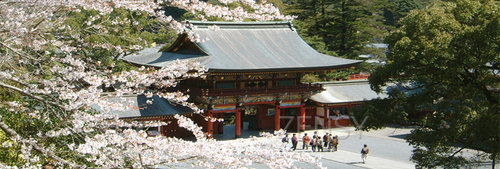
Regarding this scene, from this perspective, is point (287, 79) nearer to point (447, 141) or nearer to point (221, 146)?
point (447, 141)

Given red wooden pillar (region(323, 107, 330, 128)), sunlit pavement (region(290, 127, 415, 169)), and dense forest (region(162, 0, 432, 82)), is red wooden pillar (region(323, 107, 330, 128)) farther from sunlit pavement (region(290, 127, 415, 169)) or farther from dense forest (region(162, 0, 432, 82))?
dense forest (region(162, 0, 432, 82))

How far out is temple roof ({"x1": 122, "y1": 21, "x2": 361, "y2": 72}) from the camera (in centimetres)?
2167

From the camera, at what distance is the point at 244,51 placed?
76.0 ft

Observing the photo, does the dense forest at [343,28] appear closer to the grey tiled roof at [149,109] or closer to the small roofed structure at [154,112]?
the small roofed structure at [154,112]

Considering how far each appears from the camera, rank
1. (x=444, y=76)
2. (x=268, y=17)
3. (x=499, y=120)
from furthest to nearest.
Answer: (x=444, y=76)
(x=499, y=120)
(x=268, y=17)

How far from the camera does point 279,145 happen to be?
682 cm

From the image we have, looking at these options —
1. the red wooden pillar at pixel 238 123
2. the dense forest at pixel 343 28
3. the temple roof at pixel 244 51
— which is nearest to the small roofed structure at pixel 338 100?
the temple roof at pixel 244 51

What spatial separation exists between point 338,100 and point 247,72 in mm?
6241

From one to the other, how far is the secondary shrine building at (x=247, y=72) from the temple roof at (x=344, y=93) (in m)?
0.70

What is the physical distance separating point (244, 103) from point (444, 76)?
1192 centimetres

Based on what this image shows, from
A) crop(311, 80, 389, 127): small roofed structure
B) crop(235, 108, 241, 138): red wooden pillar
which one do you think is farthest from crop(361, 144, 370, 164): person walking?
crop(311, 80, 389, 127): small roofed structure

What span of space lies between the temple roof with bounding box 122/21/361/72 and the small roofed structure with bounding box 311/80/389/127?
206cm

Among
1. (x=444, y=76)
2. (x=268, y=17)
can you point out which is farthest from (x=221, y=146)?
(x=444, y=76)

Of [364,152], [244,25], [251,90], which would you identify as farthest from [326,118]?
[364,152]
